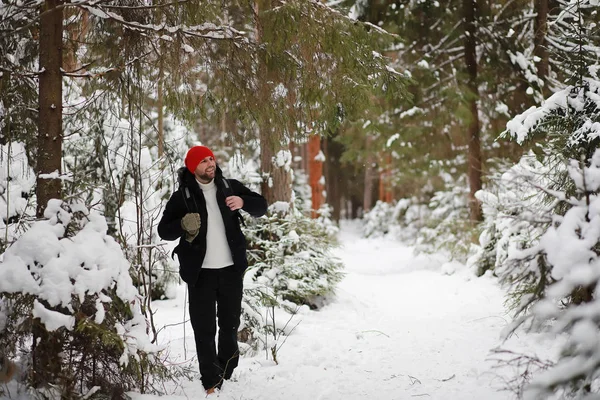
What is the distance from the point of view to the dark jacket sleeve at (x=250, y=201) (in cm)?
427

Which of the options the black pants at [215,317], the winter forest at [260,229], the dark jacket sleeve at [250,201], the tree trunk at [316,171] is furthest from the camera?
the tree trunk at [316,171]

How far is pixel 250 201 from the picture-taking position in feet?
14.0

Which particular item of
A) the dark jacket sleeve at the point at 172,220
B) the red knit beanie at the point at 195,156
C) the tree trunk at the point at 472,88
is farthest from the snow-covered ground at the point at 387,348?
the tree trunk at the point at 472,88

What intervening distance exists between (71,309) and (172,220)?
A: 3.83 feet

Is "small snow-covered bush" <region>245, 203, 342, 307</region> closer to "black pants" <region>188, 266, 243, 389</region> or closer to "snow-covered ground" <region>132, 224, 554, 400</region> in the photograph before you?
"snow-covered ground" <region>132, 224, 554, 400</region>

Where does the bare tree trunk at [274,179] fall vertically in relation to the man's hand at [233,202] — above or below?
above

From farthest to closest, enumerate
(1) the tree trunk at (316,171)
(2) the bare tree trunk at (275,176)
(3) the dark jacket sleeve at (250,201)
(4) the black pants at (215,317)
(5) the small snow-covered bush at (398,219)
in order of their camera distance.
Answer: (5) the small snow-covered bush at (398,219), (1) the tree trunk at (316,171), (2) the bare tree trunk at (275,176), (3) the dark jacket sleeve at (250,201), (4) the black pants at (215,317)

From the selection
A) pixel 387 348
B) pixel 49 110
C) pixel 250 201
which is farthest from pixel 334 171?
pixel 49 110

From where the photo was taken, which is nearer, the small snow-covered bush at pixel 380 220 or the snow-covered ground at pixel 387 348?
→ the snow-covered ground at pixel 387 348

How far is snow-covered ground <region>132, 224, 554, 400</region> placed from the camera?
411 centimetres

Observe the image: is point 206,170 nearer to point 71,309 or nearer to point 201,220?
point 201,220

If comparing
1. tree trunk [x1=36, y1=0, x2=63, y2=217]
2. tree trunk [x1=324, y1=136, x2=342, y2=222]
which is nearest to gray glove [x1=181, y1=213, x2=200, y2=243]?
tree trunk [x1=36, y1=0, x2=63, y2=217]

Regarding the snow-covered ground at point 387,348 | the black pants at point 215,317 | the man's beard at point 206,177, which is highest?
the man's beard at point 206,177

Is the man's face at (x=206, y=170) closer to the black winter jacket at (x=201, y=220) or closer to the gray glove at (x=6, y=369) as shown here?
the black winter jacket at (x=201, y=220)
